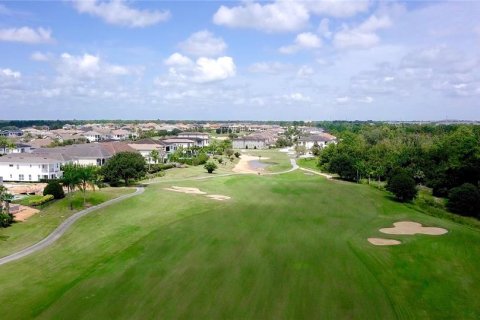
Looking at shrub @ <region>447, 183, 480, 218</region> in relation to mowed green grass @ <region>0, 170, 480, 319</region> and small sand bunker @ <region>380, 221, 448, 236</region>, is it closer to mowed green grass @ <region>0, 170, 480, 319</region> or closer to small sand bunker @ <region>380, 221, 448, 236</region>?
mowed green grass @ <region>0, 170, 480, 319</region>

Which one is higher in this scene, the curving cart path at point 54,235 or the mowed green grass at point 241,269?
the curving cart path at point 54,235

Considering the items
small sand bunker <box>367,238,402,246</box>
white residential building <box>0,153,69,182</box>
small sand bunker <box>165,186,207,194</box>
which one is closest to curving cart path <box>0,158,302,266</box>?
small sand bunker <box>165,186,207,194</box>

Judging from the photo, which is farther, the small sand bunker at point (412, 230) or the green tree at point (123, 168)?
the green tree at point (123, 168)

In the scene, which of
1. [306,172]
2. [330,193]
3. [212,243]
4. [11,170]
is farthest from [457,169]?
[11,170]

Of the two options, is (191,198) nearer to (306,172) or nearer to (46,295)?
(46,295)

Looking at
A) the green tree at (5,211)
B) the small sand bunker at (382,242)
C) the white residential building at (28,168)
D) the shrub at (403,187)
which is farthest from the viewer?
the white residential building at (28,168)

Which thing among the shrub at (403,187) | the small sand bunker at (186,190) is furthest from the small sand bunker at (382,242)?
the small sand bunker at (186,190)

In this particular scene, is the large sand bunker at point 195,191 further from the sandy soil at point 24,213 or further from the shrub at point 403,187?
the shrub at point 403,187

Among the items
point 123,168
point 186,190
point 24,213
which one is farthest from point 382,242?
point 123,168
